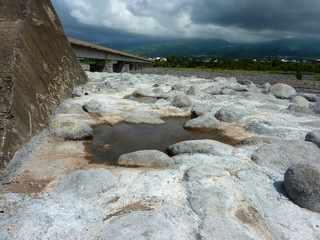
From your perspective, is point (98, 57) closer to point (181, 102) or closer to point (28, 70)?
point (181, 102)

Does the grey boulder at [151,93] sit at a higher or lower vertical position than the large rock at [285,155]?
lower

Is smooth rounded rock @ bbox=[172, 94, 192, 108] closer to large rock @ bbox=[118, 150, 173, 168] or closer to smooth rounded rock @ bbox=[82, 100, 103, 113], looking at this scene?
smooth rounded rock @ bbox=[82, 100, 103, 113]

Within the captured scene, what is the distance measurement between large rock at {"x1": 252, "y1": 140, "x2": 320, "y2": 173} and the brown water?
1.88 m

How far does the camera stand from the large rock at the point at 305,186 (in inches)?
225

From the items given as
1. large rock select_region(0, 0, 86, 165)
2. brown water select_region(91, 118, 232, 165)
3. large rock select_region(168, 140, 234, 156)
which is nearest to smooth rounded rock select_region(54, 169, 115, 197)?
brown water select_region(91, 118, 232, 165)

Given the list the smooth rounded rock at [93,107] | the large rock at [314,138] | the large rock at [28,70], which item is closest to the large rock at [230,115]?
the large rock at [314,138]

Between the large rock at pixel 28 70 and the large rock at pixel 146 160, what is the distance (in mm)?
2509

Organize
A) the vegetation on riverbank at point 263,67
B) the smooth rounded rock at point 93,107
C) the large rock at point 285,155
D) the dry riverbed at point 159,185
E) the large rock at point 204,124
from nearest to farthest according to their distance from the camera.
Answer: the dry riverbed at point 159,185
the large rock at point 285,155
the large rock at point 204,124
the smooth rounded rock at point 93,107
the vegetation on riverbank at point 263,67

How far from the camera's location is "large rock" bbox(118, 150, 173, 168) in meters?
7.21

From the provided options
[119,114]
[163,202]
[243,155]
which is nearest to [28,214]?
[163,202]

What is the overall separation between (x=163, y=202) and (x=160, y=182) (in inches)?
30.4

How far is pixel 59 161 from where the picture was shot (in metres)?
Result: 7.46

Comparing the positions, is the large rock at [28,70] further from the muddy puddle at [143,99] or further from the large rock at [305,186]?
the large rock at [305,186]

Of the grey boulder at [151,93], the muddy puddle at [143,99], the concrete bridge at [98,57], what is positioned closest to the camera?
the muddy puddle at [143,99]
